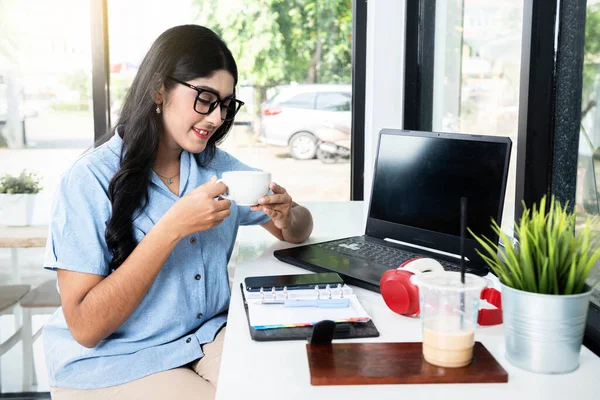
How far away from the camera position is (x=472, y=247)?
1345mm

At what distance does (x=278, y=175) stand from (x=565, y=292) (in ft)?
8.98

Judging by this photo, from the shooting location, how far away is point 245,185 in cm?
126

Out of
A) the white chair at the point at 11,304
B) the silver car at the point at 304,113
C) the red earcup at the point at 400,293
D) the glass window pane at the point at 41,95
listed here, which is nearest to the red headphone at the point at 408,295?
the red earcup at the point at 400,293

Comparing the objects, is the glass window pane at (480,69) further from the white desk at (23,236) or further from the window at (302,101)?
the white desk at (23,236)

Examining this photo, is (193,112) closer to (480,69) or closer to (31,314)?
(480,69)

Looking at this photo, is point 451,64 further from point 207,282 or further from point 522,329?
point 522,329

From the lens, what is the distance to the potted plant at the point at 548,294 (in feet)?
2.68

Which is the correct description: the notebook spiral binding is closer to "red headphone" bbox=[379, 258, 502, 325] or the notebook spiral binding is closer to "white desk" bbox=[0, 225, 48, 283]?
"red headphone" bbox=[379, 258, 502, 325]

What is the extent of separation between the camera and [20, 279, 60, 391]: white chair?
2664 millimetres

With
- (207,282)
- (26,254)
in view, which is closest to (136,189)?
(207,282)

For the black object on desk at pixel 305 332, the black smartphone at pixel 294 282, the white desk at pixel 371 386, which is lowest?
the white desk at pixel 371 386

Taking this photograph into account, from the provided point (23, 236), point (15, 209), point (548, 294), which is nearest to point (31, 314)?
point (23, 236)

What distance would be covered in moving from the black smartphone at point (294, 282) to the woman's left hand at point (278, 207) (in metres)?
0.20

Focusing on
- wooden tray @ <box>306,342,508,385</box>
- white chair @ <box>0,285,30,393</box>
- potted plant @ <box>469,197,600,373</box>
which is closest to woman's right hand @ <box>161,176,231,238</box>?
wooden tray @ <box>306,342,508,385</box>
